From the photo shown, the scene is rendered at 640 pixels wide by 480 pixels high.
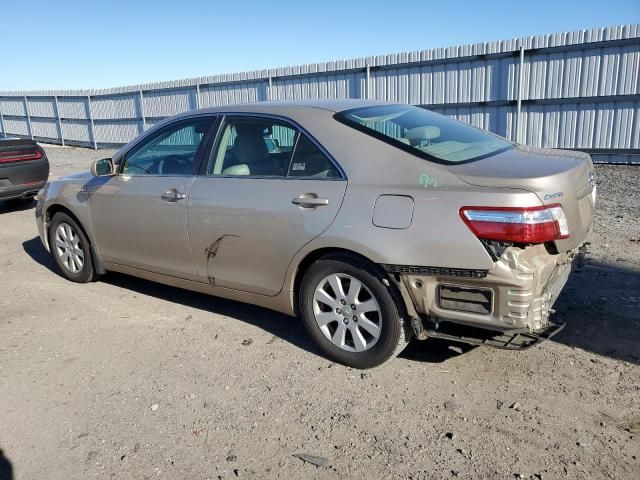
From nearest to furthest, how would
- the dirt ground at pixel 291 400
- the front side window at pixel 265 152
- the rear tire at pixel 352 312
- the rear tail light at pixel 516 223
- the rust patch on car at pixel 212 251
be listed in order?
1. the dirt ground at pixel 291 400
2. the rear tail light at pixel 516 223
3. the rear tire at pixel 352 312
4. the front side window at pixel 265 152
5. the rust patch on car at pixel 212 251

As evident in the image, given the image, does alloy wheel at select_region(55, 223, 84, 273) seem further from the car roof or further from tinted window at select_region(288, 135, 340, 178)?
tinted window at select_region(288, 135, 340, 178)

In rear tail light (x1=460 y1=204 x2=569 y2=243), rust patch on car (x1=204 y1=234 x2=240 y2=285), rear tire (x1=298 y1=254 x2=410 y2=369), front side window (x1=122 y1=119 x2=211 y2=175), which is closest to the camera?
rear tail light (x1=460 y1=204 x2=569 y2=243)

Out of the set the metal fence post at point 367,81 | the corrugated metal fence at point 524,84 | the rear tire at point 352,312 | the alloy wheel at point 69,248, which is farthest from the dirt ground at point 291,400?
the metal fence post at point 367,81

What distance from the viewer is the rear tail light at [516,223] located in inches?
110

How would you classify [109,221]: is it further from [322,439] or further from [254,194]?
[322,439]

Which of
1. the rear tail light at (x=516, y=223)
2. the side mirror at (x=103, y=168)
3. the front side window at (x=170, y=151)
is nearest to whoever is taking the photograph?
the rear tail light at (x=516, y=223)

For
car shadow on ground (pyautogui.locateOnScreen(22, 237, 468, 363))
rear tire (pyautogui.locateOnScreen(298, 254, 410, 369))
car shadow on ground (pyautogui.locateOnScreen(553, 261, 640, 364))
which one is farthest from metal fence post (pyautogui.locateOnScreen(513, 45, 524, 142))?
rear tire (pyautogui.locateOnScreen(298, 254, 410, 369))

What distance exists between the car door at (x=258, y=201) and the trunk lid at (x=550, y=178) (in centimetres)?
87

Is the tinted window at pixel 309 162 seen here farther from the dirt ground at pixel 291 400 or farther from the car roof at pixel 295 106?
the dirt ground at pixel 291 400

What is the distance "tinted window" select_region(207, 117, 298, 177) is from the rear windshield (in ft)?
1.53

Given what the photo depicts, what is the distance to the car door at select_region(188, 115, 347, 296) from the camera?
3.47m

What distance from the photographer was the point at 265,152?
3938 mm

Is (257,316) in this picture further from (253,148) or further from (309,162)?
(309,162)

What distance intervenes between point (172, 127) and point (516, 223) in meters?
2.93
